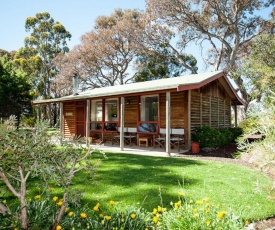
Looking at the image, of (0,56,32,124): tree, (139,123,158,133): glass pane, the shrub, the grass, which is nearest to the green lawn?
the grass

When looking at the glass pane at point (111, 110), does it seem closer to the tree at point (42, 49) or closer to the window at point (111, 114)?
the window at point (111, 114)

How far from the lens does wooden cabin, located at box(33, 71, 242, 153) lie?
1131 cm

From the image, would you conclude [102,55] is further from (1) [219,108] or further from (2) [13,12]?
(1) [219,108]

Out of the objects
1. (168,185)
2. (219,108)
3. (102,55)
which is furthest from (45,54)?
(168,185)

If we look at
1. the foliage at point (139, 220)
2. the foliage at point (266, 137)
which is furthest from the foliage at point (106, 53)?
the foliage at point (139, 220)

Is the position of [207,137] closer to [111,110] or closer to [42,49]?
[111,110]

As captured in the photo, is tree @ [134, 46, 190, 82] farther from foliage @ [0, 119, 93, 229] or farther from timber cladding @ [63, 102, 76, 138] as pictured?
foliage @ [0, 119, 93, 229]

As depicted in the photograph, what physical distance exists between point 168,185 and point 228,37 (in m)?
23.2

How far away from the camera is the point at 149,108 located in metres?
13.0

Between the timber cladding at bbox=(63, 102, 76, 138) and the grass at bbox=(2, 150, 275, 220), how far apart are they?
10.5 meters

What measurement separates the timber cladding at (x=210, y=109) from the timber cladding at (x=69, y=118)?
346 inches

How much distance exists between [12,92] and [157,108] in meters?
17.0

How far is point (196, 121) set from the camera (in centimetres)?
1230

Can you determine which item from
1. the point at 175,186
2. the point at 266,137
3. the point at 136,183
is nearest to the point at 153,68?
the point at 136,183
